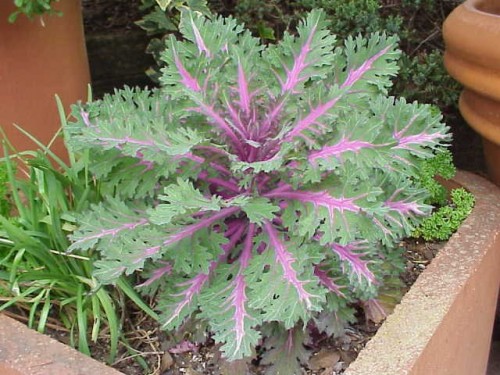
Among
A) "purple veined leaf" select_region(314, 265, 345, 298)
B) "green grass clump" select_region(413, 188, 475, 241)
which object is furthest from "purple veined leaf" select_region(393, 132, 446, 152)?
"green grass clump" select_region(413, 188, 475, 241)

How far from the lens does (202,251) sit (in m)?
0.91

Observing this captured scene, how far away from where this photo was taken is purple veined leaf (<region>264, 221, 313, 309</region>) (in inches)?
34.6

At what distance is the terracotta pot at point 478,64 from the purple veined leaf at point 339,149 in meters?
0.45

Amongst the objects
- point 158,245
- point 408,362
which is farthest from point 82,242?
point 408,362

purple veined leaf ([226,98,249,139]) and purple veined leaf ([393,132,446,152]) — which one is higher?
purple veined leaf ([226,98,249,139])

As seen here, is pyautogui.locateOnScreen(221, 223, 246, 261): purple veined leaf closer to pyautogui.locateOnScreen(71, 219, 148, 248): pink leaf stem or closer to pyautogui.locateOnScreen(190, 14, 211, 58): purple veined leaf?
pyautogui.locateOnScreen(71, 219, 148, 248): pink leaf stem

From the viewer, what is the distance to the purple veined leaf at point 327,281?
3.30 feet

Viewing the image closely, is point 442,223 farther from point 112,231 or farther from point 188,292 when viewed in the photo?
point 112,231

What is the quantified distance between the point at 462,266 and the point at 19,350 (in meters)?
0.74

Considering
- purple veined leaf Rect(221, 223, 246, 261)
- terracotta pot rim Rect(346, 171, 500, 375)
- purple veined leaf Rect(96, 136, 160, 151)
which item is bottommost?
terracotta pot rim Rect(346, 171, 500, 375)

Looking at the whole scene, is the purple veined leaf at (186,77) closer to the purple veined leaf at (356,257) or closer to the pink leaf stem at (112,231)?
the pink leaf stem at (112,231)

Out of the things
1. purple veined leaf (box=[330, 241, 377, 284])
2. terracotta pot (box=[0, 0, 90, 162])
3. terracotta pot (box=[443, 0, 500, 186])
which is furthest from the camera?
terracotta pot (box=[0, 0, 90, 162])

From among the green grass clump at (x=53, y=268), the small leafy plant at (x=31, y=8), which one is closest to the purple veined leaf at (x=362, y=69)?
the green grass clump at (x=53, y=268)

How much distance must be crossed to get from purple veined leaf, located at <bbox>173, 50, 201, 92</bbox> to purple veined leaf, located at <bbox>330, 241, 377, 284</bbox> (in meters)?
0.32
